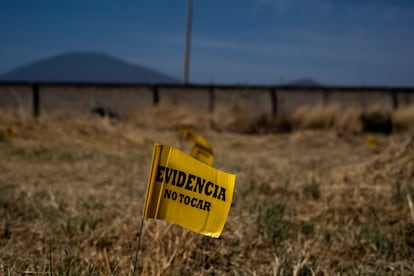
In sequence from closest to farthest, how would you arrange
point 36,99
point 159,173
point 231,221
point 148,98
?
point 159,173, point 231,221, point 36,99, point 148,98

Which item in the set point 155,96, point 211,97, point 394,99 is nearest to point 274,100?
point 211,97

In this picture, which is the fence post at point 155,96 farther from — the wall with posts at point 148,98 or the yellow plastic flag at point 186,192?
the yellow plastic flag at point 186,192

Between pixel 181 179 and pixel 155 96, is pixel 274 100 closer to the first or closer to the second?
pixel 155 96

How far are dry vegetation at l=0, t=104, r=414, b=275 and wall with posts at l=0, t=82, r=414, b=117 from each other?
9256 mm

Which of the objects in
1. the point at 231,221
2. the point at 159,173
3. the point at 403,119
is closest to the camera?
the point at 159,173

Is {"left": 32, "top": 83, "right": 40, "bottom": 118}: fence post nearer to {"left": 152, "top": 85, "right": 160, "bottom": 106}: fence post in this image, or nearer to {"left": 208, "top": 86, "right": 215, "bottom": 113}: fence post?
{"left": 152, "top": 85, "right": 160, "bottom": 106}: fence post

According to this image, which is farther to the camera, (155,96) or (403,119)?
(155,96)

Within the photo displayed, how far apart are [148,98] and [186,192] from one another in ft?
51.1

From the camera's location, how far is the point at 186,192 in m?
2.04

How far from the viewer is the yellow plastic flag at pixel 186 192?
6.46ft

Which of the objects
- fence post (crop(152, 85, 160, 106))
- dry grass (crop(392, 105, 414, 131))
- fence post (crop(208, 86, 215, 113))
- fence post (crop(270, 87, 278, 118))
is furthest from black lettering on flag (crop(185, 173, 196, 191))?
fence post (crop(270, 87, 278, 118))

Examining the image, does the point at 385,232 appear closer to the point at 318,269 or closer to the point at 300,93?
the point at 318,269

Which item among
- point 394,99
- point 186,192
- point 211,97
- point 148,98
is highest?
point 394,99

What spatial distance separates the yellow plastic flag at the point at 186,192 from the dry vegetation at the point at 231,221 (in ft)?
1.62
